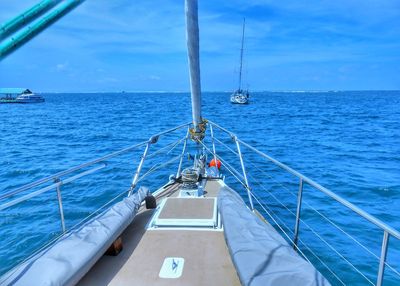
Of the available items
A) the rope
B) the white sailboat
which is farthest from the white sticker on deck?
the rope

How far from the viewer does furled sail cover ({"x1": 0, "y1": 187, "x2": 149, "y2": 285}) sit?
2045mm

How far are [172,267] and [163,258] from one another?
20cm

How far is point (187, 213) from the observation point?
143 inches

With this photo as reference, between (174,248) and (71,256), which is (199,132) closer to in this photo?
(174,248)

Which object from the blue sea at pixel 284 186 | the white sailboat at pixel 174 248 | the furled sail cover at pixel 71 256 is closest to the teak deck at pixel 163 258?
the white sailboat at pixel 174 248

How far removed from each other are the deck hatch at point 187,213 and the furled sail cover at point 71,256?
520 mm

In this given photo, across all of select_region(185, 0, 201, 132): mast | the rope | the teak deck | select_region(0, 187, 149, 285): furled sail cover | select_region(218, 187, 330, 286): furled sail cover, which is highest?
select_region(185, 0, 201, 132): mast

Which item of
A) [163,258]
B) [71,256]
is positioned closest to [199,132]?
[163,258]

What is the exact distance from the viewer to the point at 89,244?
8.27ft

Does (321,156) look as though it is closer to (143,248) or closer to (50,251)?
(143,248)

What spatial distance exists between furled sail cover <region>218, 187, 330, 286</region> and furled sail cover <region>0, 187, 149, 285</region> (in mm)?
1070

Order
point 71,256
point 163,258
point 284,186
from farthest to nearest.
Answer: point 284,186
point 163,258
point 71,256

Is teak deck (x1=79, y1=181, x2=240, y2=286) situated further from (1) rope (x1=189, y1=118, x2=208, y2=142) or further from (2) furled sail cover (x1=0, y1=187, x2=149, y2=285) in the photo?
(1) rope (x1=189, y1=118, x2=208, y2=142)

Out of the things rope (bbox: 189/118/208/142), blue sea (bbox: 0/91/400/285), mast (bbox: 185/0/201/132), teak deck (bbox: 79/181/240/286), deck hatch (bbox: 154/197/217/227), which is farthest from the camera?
blue sea (bbox: 0/91/400/285)
